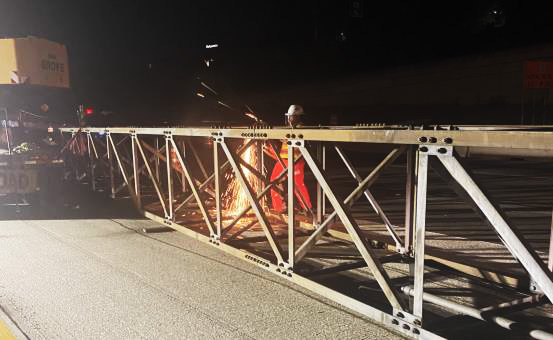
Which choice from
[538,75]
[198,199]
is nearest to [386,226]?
[198,199]

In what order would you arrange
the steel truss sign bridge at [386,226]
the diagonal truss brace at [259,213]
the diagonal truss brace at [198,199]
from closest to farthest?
1. the steel truss sign bridge at [386,226]
2. the diagonal truss brace at [259,213]
3. the diagonal truss brace at [198,199]

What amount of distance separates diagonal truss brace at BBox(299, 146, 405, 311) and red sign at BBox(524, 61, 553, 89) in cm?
1822

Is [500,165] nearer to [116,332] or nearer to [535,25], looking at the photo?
[116,332]

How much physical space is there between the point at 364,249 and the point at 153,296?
2109mm

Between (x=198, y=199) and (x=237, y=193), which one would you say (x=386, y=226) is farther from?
(x=237, y=193)

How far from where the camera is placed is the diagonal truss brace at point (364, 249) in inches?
136

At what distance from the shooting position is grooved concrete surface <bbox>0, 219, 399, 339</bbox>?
3549 mm

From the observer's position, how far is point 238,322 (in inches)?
145

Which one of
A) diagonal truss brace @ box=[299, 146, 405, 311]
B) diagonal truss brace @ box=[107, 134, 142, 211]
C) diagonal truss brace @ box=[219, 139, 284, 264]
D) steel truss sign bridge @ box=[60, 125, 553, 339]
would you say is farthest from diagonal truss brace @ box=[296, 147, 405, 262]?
diagonal truss brace @ box=[107, 134, 142, 211]

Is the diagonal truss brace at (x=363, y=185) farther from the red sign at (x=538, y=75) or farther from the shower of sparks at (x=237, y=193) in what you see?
the red sign at (x=538, y=75)

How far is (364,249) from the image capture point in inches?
143

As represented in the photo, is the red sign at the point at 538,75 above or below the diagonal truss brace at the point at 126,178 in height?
above

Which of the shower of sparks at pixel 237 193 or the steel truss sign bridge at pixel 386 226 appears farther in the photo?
the shower of sparks at pixel 237 193

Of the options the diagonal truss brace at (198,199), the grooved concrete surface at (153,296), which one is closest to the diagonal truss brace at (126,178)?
the grooved concrete surface at (153,296)
